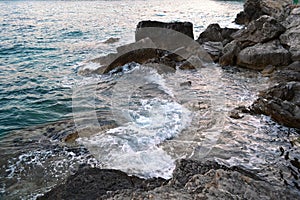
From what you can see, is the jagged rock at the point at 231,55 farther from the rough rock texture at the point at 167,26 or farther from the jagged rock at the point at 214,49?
the rough rock texture at the point at 167,26

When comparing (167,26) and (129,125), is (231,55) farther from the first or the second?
(129,125)

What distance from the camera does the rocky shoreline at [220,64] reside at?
256 cm

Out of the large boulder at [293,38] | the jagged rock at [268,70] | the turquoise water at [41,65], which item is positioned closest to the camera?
the turquoise water at [41,65]

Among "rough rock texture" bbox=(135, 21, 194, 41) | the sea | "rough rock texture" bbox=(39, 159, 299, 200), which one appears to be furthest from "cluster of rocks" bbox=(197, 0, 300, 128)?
"rough rock texture" bbox=(39, 159, 299, 200)

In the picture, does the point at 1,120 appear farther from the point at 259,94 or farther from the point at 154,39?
the point at 154,39

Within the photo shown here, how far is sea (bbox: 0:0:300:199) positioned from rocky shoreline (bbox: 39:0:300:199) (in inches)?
16.9

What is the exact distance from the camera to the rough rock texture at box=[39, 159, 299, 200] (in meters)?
2.44

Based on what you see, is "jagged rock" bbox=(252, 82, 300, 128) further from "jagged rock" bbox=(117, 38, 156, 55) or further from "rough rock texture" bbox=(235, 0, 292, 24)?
"rough rock texture" bbox=(235, 0, 292, 24)

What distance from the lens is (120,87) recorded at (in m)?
9.66

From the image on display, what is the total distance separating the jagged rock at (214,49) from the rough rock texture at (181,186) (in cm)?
846

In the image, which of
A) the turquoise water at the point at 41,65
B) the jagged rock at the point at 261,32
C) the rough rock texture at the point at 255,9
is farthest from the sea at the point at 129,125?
the rough rock texture at the point at 255,9

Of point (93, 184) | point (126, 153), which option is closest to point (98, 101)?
point (126, 153)

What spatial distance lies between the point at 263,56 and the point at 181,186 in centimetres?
901

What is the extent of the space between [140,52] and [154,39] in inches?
74.4
